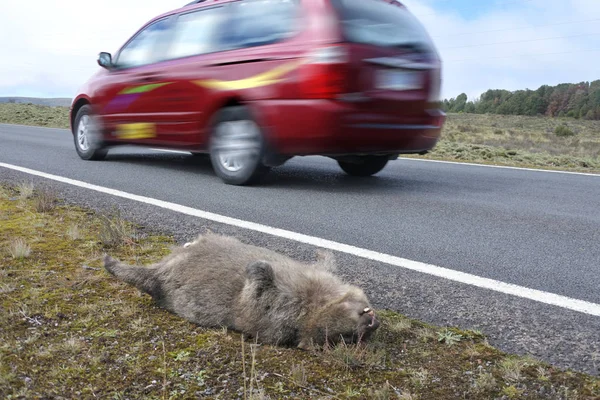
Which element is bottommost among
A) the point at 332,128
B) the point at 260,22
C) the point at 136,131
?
the point at 136,131

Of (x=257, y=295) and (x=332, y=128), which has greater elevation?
(x=332, y=128)

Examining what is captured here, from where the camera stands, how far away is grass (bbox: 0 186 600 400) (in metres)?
2.25

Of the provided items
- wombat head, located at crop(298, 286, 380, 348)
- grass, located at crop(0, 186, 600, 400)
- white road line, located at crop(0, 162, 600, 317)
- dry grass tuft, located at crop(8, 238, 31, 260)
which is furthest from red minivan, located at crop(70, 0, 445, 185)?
wombat head, located at crop(298, 286, 380, 348)

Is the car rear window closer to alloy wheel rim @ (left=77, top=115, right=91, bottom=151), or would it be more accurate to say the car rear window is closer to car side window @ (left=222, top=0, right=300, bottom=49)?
car side window @ (left=222, top=0, right=300, bottom=49)

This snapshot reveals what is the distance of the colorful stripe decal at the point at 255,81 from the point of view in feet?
20.8

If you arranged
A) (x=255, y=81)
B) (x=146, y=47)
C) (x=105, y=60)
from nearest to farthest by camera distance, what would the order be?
(x=255, y=81) < (x=146, y=47) < (x=105, y=60)

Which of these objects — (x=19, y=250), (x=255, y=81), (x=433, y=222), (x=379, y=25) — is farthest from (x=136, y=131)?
(x=19, y=250)

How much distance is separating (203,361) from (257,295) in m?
0.40

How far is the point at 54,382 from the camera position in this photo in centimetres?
226

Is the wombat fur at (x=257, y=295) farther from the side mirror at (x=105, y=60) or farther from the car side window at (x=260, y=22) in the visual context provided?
the side mirror at (x=105, y=60)

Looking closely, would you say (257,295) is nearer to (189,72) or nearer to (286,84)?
(286,84)

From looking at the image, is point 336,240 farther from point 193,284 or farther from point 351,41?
point 351,41

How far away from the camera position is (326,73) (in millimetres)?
6004

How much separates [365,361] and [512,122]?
173ft
